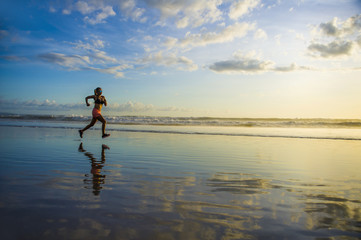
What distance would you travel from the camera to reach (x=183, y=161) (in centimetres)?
727

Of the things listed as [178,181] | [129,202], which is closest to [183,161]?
[178,181]

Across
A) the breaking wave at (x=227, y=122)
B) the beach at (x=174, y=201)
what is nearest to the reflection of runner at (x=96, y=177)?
the beach at (x=174, y=201)

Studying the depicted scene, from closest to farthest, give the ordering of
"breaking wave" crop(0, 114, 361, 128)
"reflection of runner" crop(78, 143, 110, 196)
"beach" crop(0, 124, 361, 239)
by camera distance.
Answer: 1. "beach" crop(0, 124, 361, 239)
2. "reflection of runner" crop(78, 143, 110, 196)
3. "breaking wave" crop(0, 114, 361, 128)

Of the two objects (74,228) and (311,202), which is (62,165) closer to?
(74,228)

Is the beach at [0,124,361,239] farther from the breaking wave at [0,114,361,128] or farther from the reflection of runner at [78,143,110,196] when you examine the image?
the breaking wave at [0,114,361,128]

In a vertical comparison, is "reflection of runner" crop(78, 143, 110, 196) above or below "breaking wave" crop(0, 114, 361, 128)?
below

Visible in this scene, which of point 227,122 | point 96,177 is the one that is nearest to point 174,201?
point 96,177

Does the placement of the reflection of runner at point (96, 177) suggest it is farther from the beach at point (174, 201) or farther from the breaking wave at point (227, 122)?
the breaking wave at point (227, 122)

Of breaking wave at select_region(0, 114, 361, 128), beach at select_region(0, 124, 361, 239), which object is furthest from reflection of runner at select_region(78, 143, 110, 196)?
breaking wave at select_region(0, 114, 361, 128)

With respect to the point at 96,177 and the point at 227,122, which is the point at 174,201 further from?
the point at 227,122

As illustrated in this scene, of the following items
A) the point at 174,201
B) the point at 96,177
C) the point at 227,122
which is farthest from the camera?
the point at 227,122

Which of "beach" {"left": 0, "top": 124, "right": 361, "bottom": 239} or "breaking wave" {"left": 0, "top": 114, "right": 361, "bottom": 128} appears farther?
"breaking wave" {"left": 0, "top": 114, "right": 361, "bottom": 128}

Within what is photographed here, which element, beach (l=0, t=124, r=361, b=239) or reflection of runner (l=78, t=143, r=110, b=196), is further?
reflection of runner (l=78, t=143, r=110, b=196)

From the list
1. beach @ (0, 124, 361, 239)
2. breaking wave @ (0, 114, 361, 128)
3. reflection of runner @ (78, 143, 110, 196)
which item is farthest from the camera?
breaking wave @ (0, 114, 361, 128)
